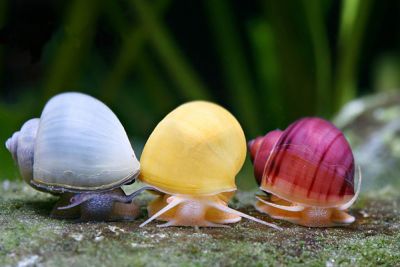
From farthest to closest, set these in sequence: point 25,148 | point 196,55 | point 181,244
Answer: point 196,55, point 25,148, point 181,244

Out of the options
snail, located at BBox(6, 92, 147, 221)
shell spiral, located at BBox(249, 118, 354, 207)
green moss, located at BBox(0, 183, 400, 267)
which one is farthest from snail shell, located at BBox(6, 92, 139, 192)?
A: shell spiral, located at BBox(249, 118, 354, 207)

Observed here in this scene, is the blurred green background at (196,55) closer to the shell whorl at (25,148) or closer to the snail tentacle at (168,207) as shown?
the shell whorl at (25,148)

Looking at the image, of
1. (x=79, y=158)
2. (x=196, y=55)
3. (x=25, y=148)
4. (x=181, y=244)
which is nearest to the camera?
(x=181, y=244)

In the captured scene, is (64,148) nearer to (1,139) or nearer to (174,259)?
(174,259)

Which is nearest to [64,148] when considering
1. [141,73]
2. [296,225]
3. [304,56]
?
[296,225]

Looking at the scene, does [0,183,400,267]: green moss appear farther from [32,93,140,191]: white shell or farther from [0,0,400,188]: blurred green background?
[0,0,400,188]: blurred green background

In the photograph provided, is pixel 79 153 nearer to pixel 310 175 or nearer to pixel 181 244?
pixel 181 244

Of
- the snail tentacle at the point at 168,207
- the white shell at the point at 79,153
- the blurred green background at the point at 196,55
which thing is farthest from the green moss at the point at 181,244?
the blurred green background at the point at 196,55

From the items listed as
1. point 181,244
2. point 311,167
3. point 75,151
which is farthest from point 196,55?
point 181,244
